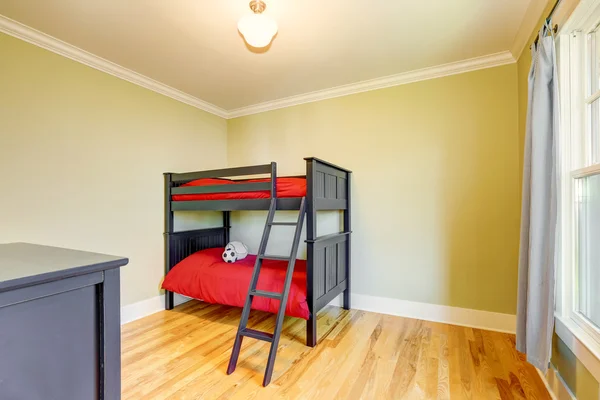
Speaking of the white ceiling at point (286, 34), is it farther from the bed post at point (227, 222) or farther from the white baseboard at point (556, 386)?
the white baseboard at point (556, 386)

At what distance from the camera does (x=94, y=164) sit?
2357 mm

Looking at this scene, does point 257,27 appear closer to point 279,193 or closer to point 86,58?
point 279,193

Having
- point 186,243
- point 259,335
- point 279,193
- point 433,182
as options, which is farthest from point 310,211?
point 186,243

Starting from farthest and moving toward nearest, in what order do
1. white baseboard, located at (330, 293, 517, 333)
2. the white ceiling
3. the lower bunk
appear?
white baseboard, located at (330, 293, 517, 333)
the lower bunk
the white ceiling

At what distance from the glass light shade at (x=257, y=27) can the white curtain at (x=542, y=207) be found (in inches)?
60.1

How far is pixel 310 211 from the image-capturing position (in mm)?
2150

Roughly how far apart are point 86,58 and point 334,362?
10.0 feet

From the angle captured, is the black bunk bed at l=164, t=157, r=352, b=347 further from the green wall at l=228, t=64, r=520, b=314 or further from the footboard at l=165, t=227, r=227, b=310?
the green wall at l=228, t=64, r=520, b=314

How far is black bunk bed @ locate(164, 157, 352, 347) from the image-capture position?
215 cm

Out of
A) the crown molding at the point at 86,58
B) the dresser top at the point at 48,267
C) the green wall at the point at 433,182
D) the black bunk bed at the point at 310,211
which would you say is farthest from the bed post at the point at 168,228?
the dresser top at the point at 48,267

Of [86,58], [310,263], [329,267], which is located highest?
[86,58]

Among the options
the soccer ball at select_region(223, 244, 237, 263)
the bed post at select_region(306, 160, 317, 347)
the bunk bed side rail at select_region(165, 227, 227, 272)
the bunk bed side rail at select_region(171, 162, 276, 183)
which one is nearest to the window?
the bed post at select_region(306, 160, 317, 347)

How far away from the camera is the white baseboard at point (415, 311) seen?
236cm

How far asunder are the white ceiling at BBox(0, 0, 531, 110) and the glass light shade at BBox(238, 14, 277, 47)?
6.9 inches
